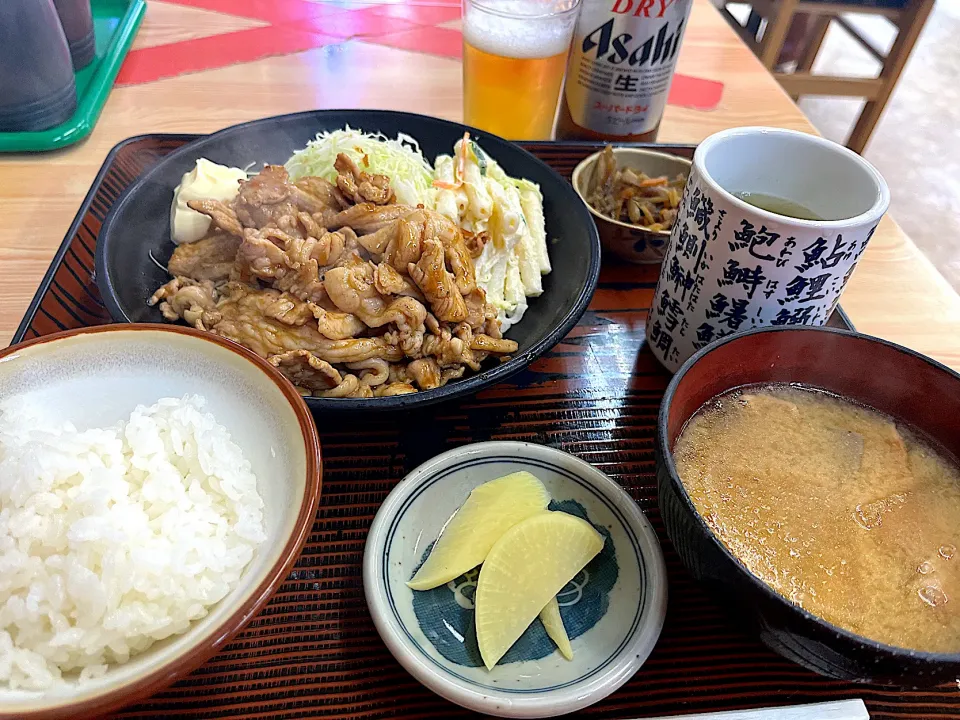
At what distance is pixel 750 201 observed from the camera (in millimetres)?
1477

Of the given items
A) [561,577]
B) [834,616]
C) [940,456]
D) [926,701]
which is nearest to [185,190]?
[561,577]

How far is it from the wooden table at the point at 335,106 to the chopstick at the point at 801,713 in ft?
3.39

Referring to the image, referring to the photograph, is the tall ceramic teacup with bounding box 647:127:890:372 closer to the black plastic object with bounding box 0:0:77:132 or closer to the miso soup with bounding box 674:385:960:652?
the miso soup with bounding box 674:385:960:652

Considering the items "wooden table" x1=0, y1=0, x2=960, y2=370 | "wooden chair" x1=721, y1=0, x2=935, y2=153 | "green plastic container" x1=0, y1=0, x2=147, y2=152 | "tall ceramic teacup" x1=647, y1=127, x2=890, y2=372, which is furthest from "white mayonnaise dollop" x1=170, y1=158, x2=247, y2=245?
"wooden chair" x1=721, y1=0, x2=935, y2=153

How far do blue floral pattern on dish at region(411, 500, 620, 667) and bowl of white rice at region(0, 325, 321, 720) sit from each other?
0.91 ft

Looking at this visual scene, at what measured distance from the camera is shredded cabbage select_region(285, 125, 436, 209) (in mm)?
1733

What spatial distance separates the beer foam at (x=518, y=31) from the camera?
192 cm

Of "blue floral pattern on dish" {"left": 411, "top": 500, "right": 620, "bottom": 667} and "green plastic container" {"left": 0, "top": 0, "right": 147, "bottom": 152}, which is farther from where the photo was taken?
"green plastic container" {"left": 0, "top": 0, "right": 147, "bottom": 152}

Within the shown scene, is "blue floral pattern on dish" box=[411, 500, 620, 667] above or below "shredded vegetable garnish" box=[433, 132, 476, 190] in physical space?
below

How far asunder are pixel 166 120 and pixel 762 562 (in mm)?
2312

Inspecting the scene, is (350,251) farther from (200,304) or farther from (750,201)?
(750,201)

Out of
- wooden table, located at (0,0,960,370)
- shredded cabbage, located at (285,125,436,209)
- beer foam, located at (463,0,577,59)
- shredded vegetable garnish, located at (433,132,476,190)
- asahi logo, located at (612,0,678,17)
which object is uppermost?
asahi logo, located at (612,0,678,17)

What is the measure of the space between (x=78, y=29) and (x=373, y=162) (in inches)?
58.0

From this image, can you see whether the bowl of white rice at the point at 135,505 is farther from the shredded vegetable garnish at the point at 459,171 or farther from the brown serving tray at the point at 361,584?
the shredded vegetable garnish at the point at 459,171
